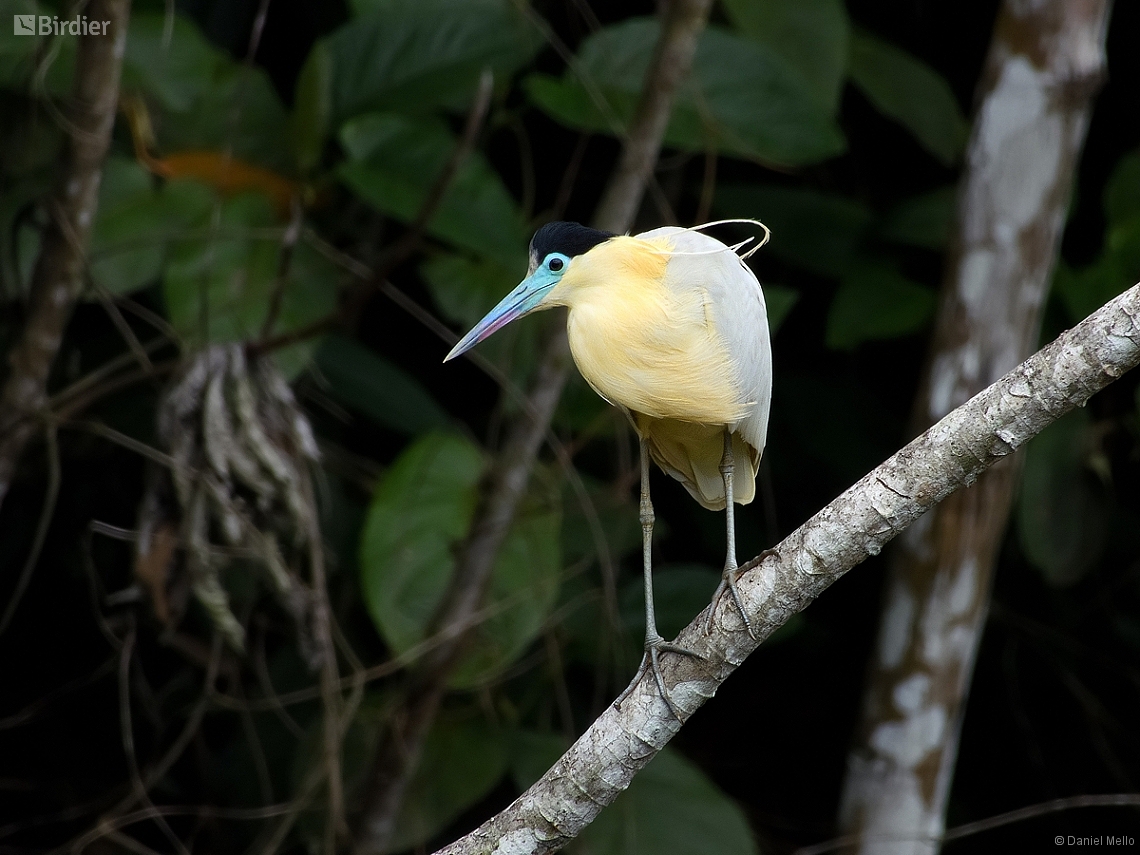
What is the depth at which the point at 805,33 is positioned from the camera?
95.3 inches

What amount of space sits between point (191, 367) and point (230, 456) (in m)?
0.17

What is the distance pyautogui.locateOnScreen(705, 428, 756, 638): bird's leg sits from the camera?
1138 millimetres

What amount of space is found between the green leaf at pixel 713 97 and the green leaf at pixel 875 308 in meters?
0.41

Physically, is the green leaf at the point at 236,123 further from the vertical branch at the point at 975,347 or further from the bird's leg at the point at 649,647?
the vertical branch at the point at 975,347

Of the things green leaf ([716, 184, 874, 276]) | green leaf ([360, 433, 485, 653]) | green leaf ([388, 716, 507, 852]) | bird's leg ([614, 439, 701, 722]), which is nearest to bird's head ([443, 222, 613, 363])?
bird's leg ([614, 439, 701, 722])

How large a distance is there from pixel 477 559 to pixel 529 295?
0.99 metres

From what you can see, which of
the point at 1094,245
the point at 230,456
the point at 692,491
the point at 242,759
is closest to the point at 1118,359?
the point at 692,491

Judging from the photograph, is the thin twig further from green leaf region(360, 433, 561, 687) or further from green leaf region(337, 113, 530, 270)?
green leaf region(360, 433, 561, 687)

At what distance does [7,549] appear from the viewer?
267cm

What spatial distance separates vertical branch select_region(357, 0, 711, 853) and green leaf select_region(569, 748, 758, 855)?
383mm

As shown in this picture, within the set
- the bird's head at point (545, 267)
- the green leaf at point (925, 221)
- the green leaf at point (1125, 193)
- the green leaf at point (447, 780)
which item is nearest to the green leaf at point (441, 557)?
the green leaf at point (447, 780)

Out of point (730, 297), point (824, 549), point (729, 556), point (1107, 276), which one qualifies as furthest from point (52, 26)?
point (1107, 276)

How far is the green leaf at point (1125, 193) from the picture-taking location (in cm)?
256

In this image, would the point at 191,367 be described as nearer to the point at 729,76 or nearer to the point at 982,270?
the point at 729,76
